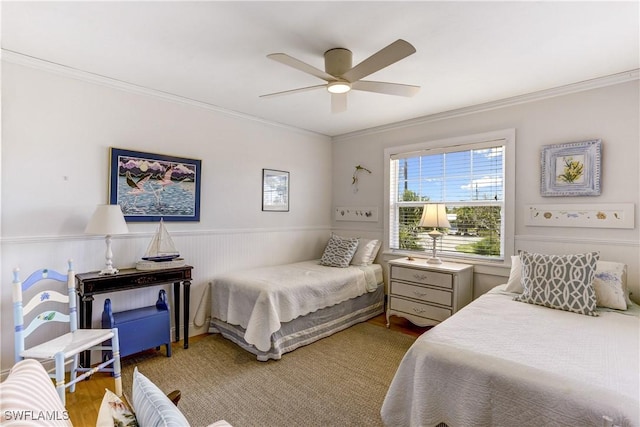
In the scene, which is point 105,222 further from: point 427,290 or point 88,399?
point 427,290

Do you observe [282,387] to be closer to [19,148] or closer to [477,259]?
[477,259]

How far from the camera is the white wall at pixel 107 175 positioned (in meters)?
2.38

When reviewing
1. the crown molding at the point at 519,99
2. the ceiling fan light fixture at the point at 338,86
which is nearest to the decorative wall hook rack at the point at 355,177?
the crown molding at the point at 519,99

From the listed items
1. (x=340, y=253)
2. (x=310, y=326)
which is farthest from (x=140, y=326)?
(x=340, y=253)

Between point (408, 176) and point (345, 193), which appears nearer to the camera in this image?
point (408, 176)

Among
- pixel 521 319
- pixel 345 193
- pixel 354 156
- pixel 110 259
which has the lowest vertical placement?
pixel 521 319

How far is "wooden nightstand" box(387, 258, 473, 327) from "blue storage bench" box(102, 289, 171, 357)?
232cm

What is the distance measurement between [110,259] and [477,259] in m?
3.58

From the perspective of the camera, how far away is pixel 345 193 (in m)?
4.73

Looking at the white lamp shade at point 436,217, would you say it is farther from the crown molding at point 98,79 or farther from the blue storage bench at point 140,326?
Answer: the blue storage bench at point 140,326

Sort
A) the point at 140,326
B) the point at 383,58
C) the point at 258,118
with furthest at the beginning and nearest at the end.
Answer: the point at 258,118
the point at 140,326
the point at 383,58

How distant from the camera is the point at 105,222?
8.18 ft

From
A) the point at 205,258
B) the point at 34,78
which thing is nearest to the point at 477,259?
the point at 205,258

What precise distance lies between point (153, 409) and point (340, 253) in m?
3.27
